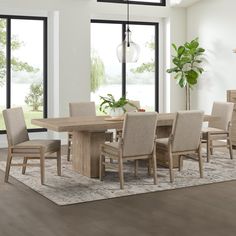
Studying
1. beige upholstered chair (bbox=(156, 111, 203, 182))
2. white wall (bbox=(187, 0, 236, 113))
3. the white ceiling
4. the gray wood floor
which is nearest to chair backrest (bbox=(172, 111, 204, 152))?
beige upholstered chair (bbox=(156, 111, 203, 182))

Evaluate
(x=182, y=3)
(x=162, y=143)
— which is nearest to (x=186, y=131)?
(x=162, y=143)

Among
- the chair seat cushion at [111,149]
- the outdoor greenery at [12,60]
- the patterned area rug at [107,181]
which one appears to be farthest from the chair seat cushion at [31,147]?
the outdoor greenery at [12,60]

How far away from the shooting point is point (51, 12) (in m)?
9.39

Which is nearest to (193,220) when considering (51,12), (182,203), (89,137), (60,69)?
(182,203)

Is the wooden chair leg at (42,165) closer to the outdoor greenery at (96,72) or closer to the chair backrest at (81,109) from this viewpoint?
the chair backrest at (81,109)

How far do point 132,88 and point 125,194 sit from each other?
5056mm

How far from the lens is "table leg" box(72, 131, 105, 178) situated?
6.49 metres

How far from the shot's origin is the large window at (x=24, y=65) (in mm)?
9141

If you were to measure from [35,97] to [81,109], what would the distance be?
6.36 ft

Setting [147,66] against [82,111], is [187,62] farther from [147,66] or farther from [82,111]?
[82,111]

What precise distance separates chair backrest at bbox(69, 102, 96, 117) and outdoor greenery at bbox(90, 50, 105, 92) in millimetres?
2134

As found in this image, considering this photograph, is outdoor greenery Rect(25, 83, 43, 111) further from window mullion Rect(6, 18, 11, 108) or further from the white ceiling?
the white ceiling

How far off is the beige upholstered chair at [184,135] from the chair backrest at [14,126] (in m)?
1.69

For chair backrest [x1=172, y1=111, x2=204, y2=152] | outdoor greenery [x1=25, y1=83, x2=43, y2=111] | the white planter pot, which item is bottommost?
chair backrest [x1=172, y1=111, x2=204, y2=152]
